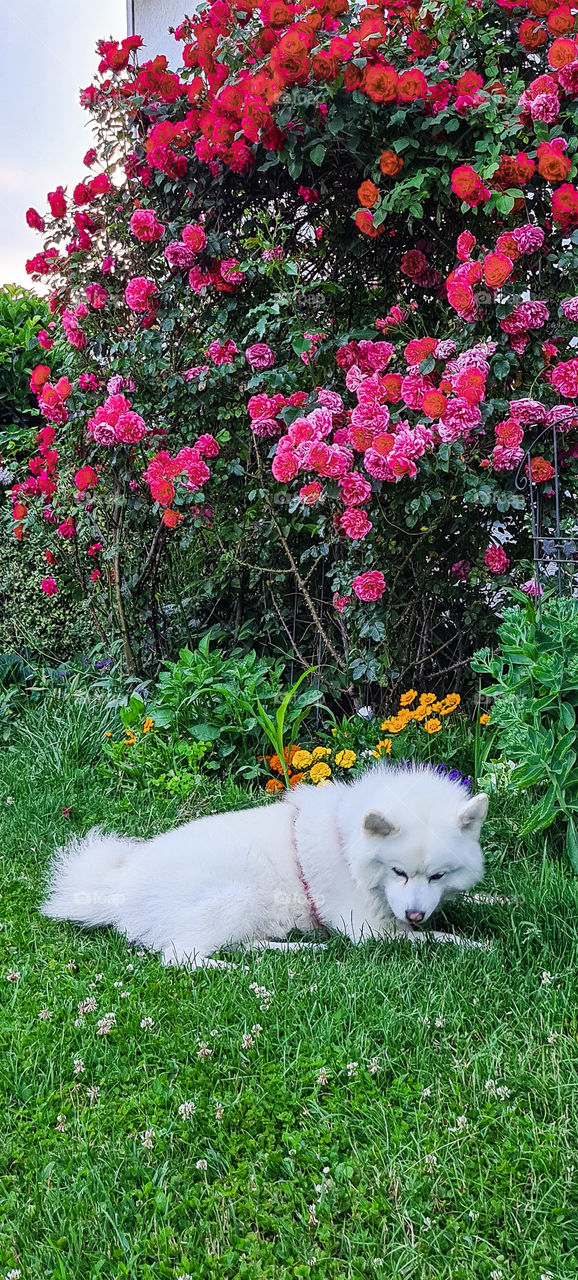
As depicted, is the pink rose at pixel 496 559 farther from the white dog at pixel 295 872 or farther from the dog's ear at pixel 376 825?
the dog's ear at pixel 376 825

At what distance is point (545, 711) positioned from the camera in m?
2.77

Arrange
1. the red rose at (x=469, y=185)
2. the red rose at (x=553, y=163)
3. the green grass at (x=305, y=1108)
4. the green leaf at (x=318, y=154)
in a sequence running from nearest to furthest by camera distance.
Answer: the green grass at (x=305, y=1108)
the red rose at (x=553, y=163)
the red rose at (x=469, y=185)
the green leaf at (x=318, y=154)

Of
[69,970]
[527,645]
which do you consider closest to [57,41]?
[527,645]

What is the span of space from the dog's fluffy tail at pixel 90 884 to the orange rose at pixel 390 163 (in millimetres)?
2616

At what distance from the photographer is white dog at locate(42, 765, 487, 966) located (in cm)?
247

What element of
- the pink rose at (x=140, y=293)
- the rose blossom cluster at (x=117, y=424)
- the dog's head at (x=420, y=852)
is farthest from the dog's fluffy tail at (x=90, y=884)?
the pink rose at (x=140, y=293)

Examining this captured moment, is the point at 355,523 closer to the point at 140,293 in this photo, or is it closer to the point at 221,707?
the point at 221,707

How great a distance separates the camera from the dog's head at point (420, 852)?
242 cm

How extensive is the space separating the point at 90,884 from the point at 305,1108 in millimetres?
1134

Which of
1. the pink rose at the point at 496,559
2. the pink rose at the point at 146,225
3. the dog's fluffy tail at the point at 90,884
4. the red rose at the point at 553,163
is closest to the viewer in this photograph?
the dog's fluffy tail at the point at 90,884

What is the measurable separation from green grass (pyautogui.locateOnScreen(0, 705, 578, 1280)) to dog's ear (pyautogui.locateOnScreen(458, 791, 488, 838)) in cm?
26

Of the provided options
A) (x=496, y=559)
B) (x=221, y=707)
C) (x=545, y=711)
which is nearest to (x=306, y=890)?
(x=545, y=711)

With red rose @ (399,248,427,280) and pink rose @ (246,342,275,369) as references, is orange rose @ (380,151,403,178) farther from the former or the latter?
pink rose @ (246,342,275,369)

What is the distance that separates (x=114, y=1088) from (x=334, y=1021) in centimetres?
51
